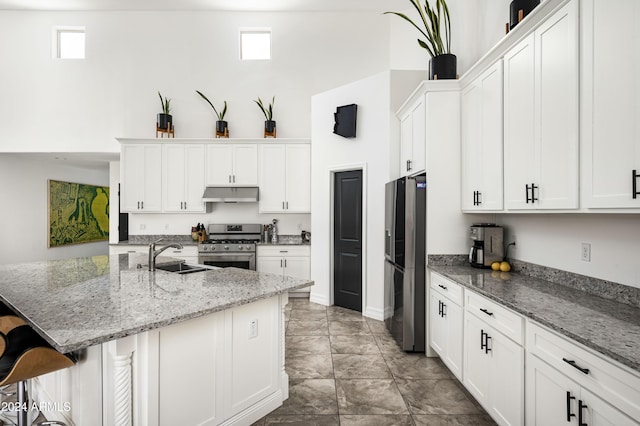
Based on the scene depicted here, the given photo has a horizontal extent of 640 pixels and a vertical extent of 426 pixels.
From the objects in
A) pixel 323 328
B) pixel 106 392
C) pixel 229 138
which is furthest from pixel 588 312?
pixel 229 138

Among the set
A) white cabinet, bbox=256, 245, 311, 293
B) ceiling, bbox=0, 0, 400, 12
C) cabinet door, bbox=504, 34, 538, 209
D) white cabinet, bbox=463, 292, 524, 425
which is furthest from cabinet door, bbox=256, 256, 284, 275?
ceiling, bbox=0, 0, 400, 12

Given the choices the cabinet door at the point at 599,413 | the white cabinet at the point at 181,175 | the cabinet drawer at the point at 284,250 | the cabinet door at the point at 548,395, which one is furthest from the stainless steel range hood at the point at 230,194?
the cabinet door at the point at 599,413

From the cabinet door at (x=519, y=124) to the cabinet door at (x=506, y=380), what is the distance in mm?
917

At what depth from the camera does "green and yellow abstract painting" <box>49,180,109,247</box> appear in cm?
666

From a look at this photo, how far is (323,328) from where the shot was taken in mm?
3953

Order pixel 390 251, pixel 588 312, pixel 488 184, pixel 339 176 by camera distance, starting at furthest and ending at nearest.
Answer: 1. pixel 339 176
2. pixel 390 251
3. pixel 488 184
4. pixel 588 312

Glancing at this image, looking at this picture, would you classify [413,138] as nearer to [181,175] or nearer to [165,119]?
[181,175]

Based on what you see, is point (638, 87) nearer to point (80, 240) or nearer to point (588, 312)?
point (588, 312)

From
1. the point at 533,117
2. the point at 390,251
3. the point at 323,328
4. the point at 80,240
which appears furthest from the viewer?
the point at 80,240

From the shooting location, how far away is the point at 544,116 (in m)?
2.01

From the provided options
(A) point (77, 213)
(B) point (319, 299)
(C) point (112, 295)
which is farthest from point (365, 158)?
(A) point (77, 213)

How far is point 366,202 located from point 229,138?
270cm

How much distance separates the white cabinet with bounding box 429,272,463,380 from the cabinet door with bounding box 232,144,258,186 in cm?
347

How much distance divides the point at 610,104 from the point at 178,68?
6.16m
